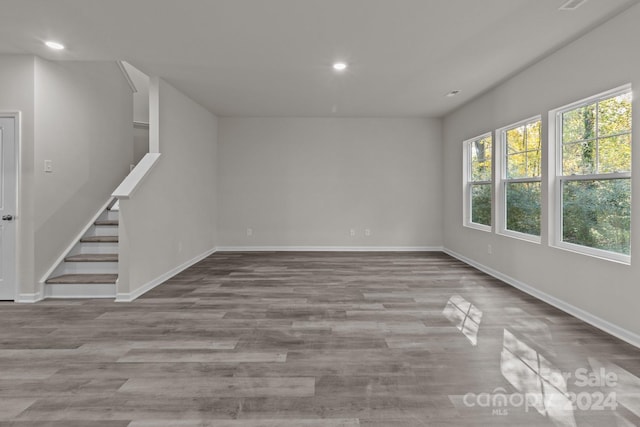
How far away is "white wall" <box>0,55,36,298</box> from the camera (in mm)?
3631

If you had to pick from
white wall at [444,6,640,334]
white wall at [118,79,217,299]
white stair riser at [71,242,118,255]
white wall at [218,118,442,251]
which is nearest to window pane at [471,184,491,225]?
white wall at [444,6,640,334]

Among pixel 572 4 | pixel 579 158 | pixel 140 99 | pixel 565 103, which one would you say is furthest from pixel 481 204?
pixel 140 99

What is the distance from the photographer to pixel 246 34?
10.4ft

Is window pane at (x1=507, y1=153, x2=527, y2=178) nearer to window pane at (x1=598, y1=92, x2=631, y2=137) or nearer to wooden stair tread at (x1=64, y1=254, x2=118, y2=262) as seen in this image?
window pane at (x1=598, y1=92, x2=631, y2=137)

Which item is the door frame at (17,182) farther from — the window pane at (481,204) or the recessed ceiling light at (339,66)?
the window pane at (481,204)

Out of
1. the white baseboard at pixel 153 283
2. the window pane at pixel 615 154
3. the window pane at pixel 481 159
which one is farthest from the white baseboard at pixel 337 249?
the window pane at pixel 615 154

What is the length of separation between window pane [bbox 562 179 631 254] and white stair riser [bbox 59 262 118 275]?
4899 mm

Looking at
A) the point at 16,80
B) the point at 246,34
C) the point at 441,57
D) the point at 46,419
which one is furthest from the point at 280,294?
the point at 16,80

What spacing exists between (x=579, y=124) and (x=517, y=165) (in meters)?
1.06

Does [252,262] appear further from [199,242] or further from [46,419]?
[46,419]

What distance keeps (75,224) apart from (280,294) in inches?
105

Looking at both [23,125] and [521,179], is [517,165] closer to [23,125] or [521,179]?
[521,179]

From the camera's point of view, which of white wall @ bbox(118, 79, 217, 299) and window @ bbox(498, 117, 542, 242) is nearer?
white wall @ bbox(118, 79, 217, 299)

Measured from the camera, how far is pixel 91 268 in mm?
4082
